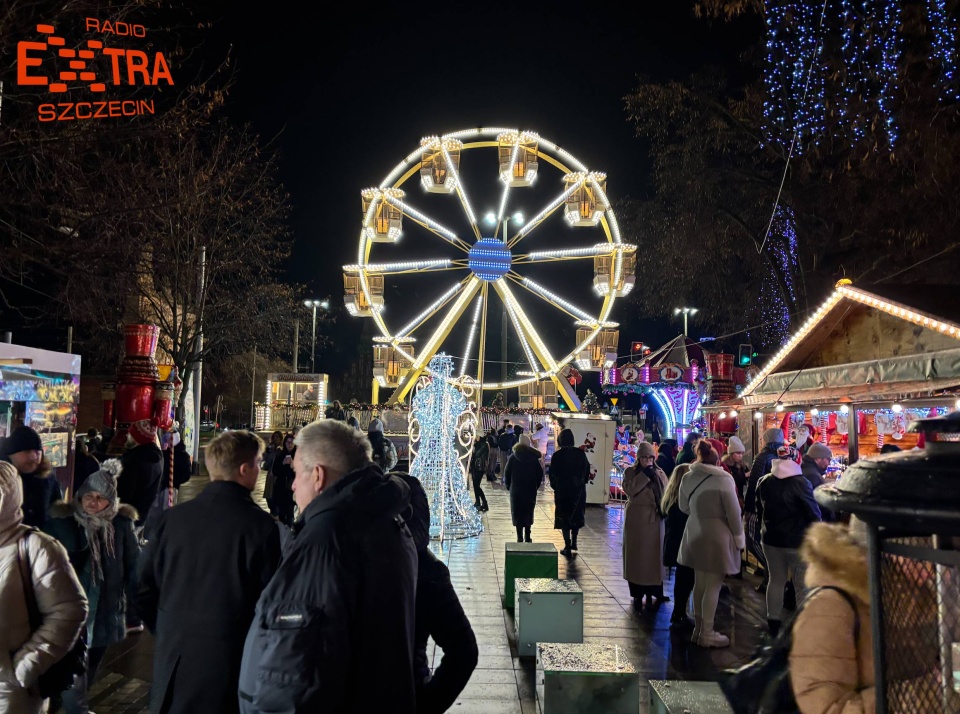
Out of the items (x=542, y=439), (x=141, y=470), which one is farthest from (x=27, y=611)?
(x=542, y=439)

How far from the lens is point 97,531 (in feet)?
14.6

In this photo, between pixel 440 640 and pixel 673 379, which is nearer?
pixel 440 640

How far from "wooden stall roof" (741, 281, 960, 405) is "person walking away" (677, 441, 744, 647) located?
2.81m

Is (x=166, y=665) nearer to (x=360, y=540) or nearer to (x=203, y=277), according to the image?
(x=360, y=540)

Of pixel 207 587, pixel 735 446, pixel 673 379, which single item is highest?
pixel 673 379

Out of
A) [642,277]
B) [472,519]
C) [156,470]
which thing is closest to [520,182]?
[642,277]

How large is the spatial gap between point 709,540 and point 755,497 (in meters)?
1.97

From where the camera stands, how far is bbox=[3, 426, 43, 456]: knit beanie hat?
5375mm

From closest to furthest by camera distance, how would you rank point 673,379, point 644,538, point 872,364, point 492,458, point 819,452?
1. point 644,538
2. point 819,452
3. point 872,364
4. point 492,458
5. point 673,379

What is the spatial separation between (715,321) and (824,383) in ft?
36.5

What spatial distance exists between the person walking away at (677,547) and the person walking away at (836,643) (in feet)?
15.6

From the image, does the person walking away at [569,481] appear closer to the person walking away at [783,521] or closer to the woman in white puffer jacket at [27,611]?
the person walking away at [783,521]

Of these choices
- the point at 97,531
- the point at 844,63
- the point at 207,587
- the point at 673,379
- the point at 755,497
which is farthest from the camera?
the point at 673,379

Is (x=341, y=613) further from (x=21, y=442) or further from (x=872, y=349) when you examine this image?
(x=872, y=349)
